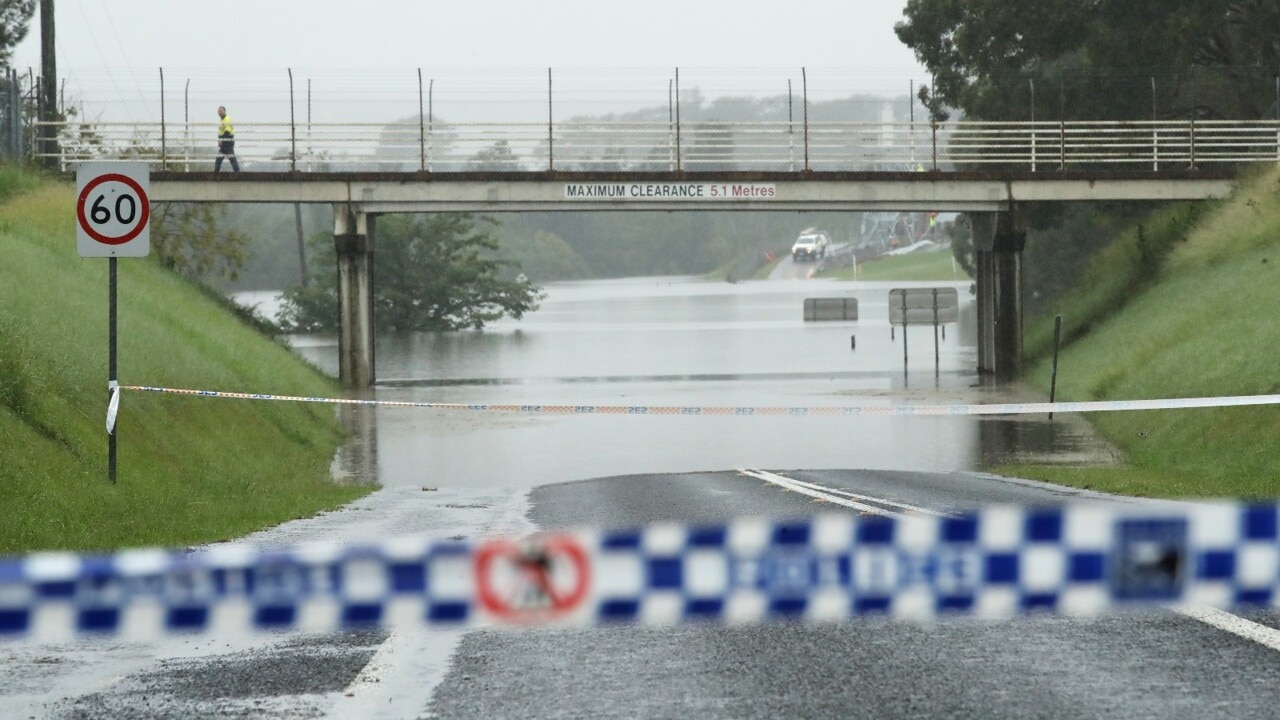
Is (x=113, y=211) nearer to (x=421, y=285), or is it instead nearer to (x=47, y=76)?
(x=47, y=76)

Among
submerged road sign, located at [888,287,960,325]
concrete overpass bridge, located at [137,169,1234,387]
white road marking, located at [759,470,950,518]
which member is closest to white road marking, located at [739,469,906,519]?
white road marking, located at [759,470,950,518]

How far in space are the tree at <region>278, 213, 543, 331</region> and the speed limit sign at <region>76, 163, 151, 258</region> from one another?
234ft

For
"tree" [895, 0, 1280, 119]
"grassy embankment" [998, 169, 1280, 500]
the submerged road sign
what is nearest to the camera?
"grassy embankment" [998, 169, 1280, 500]

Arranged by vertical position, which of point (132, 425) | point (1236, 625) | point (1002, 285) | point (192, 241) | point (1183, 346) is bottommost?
point (1236, 625)

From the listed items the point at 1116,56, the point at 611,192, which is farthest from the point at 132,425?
the point at 1116,56

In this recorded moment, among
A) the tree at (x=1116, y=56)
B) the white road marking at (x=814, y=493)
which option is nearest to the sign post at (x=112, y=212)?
the white road marking at (x=814, y=493)

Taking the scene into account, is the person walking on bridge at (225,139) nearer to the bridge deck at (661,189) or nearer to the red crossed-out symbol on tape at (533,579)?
the bridge deck at (661,189)

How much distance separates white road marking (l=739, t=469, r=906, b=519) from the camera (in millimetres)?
13416

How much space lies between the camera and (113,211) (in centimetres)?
1530

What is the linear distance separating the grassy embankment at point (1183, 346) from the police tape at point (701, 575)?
36.1 ft

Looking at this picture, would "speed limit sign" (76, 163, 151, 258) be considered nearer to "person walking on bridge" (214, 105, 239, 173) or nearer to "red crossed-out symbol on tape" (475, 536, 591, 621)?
"red crossed-out symbol on tape" (475, 536, 591, 621)

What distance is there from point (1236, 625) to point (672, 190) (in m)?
37.0

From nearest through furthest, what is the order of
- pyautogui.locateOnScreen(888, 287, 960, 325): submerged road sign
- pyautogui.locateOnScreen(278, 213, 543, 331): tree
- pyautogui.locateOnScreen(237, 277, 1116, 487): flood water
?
pyautogui.locateOnScreen(237, 277, 1116, 487): flood water → pyautogui.locateOnScreen(888, 287, 960, 325): submerged road sign → pyautogui.locateOnScreen(278, 213, 543, 331): tree

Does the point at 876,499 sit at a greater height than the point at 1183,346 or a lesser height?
lesser
